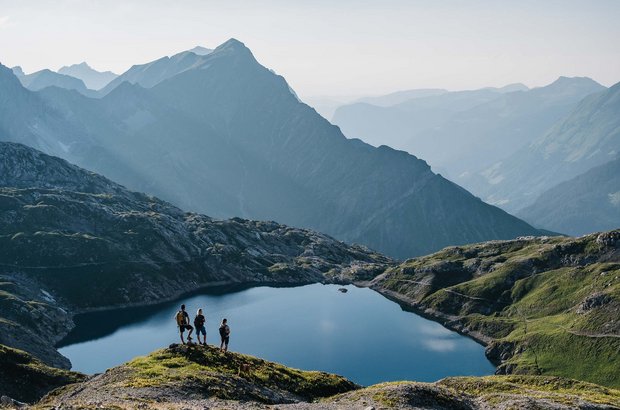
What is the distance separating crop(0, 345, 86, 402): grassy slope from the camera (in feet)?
334

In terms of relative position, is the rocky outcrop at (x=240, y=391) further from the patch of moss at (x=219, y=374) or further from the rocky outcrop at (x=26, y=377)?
the rocky outcrop at (x=26, y=377)

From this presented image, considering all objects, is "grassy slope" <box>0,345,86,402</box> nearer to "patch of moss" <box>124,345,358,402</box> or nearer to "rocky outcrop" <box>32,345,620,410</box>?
"rocky outcrop" <box>32,345,620,410</box>

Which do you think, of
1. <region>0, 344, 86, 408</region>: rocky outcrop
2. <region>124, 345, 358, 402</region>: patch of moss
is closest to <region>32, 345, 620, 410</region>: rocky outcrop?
<region>124, 345, 358, 402</region>: patch of moss

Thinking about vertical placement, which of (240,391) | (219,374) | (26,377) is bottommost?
(240,391)

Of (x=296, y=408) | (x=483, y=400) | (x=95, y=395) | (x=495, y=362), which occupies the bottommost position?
(x=495, y=362)

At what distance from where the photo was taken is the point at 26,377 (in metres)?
106

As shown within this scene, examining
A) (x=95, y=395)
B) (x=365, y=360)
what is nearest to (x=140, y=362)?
(x=95, y=395)

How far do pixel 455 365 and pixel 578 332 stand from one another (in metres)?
36.4

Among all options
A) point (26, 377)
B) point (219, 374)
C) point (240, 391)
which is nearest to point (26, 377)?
point (26, 377)

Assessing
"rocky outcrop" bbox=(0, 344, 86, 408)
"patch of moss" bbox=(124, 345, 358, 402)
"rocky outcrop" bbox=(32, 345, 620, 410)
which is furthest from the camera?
"rocky outcrop" bbox=(0, 344, 86, 408)

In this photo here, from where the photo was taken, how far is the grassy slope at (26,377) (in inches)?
4011

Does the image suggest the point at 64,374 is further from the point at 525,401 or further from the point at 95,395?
the point at 525,401

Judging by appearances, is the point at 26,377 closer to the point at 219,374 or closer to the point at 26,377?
the point at 26,377

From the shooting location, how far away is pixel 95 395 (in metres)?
59.4
